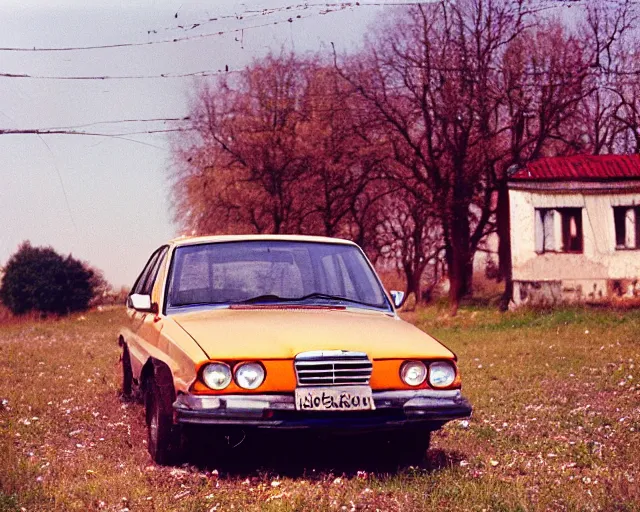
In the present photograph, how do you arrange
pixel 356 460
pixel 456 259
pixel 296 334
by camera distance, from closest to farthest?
1. pixel 296 334
2. pixel 356 460
3. pixel 456 259

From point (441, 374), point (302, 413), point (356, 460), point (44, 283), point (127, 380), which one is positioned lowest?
point (356, 460)

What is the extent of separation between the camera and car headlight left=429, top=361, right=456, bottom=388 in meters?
6.84

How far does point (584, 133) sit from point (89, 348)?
30.1 meters

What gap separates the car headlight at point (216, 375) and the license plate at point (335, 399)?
0.47 metres

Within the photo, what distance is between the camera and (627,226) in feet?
108

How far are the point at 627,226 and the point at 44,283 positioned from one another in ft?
82.1

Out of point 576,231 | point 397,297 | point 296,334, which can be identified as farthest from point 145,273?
point 576,231

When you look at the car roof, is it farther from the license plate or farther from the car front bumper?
the license plate

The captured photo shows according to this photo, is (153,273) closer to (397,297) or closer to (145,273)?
(145,273)

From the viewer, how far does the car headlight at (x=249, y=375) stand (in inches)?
255

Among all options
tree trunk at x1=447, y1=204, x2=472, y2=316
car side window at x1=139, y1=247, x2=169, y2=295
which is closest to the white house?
tree trunk at x1=447, y1=204, x2=472, y2=316

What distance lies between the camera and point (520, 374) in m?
14.5

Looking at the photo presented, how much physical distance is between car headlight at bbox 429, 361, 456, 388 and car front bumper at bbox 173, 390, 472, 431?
0.29 feet

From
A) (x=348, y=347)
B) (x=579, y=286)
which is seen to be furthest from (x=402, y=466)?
(x=579, y=286)
